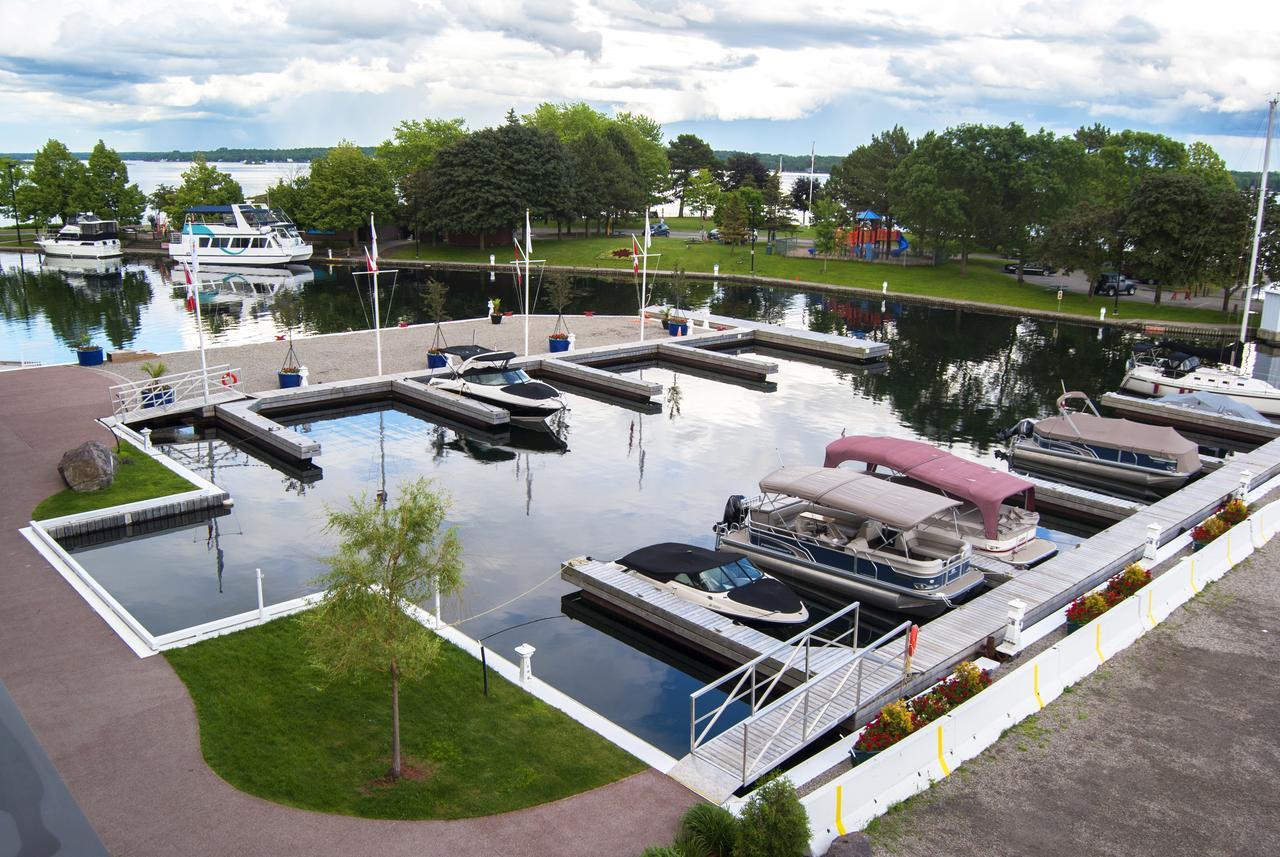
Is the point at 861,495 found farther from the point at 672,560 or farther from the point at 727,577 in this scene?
the point at 672,560

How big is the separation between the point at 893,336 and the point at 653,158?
77.4m

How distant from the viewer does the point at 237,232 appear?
90.9 m

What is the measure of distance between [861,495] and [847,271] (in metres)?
64.3

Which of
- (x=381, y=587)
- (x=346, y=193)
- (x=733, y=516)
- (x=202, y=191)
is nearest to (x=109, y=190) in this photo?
(x=202, y=191)

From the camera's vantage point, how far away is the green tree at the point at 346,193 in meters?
95.1

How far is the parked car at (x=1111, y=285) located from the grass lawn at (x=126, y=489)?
65.7 metres

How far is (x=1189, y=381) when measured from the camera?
1726 inches

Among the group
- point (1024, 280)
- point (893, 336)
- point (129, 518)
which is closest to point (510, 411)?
point (129, 518)

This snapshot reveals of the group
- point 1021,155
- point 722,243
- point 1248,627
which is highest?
point 1021,155

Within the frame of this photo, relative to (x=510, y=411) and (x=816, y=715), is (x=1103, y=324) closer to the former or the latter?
(x=510, y=411)

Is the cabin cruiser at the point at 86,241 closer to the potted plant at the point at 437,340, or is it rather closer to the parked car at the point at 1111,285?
the potted plant at the point at 437,340

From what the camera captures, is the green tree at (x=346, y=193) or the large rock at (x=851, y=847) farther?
the green tree at (x=346, y=193)

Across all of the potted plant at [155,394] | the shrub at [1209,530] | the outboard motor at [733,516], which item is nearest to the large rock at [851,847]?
the outboard motor at [733,516]

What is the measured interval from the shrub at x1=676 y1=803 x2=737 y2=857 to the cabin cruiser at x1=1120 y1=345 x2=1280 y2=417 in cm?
3912
